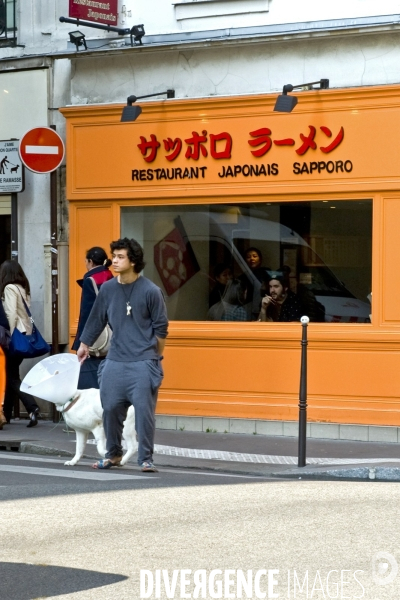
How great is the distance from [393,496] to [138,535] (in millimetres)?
2217

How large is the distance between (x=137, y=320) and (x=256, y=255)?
4.09m

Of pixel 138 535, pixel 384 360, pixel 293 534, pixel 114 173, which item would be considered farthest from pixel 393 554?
pixel 114 173

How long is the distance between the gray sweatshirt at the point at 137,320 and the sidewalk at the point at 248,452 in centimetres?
156

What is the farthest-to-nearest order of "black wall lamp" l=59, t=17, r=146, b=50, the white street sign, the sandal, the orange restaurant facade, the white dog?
the white street sign < "black wall lamp" l=59, t=17, r=146, b=50 < the orange restaurant facade < the white dog < the sandal

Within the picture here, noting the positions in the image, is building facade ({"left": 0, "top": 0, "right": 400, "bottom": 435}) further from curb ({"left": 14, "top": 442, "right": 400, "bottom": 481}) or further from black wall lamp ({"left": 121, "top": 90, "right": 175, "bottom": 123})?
curb ({"left": 14, "top": 442, "right": 400, "bottom": 481})

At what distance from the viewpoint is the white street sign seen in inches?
572

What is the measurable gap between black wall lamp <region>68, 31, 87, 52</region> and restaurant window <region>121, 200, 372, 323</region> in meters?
2.04

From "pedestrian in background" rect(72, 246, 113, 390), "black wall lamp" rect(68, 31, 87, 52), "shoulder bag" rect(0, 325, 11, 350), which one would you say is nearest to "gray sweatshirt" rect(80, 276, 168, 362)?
"pedestrian in background" rect(72, 246, 113, 390)

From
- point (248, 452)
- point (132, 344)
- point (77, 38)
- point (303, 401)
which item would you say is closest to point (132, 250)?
point (132, 344)

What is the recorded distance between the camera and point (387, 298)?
1250cm

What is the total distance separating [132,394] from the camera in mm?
9492

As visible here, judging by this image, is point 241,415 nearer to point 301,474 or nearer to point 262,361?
point 262,361

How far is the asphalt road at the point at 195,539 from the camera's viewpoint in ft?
18.1

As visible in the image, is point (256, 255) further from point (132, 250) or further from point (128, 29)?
point (132, 250)
